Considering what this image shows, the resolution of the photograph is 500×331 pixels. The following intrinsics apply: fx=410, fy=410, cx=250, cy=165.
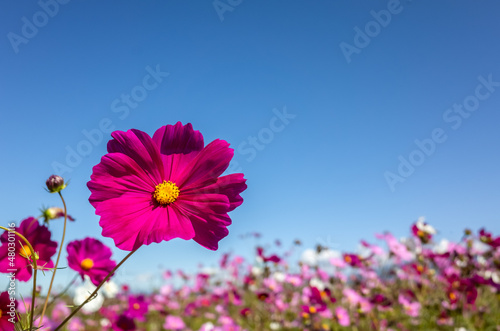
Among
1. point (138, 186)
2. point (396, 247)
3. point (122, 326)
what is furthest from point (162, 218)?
point (396, 247)

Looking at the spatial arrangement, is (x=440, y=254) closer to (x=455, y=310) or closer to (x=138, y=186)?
(x=455, y=310)

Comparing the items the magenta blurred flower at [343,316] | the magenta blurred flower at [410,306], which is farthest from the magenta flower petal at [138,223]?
the magenta blurred flower at [410,306]

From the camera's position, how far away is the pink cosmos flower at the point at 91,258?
0.91 metres

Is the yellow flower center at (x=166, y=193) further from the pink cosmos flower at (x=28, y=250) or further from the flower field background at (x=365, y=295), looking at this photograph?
the flower field background at (x=365, y=295)

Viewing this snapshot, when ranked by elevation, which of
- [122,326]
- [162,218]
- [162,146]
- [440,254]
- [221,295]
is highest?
[221,295]

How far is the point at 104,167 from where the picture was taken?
58 cm

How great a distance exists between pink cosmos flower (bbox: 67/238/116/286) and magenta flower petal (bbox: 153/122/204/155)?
1.45 ft

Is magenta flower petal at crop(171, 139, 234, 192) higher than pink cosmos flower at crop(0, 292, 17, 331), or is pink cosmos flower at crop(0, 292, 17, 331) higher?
magenta flower petal at crop(171, 139, 234, 192)

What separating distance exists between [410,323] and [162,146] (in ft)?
8.55

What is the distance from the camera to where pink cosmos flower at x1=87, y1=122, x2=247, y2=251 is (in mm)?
550

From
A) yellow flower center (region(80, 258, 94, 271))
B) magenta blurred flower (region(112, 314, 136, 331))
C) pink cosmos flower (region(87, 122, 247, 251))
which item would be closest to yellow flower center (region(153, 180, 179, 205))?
pink cosmos flower (region(87, 122, 247, 251))
